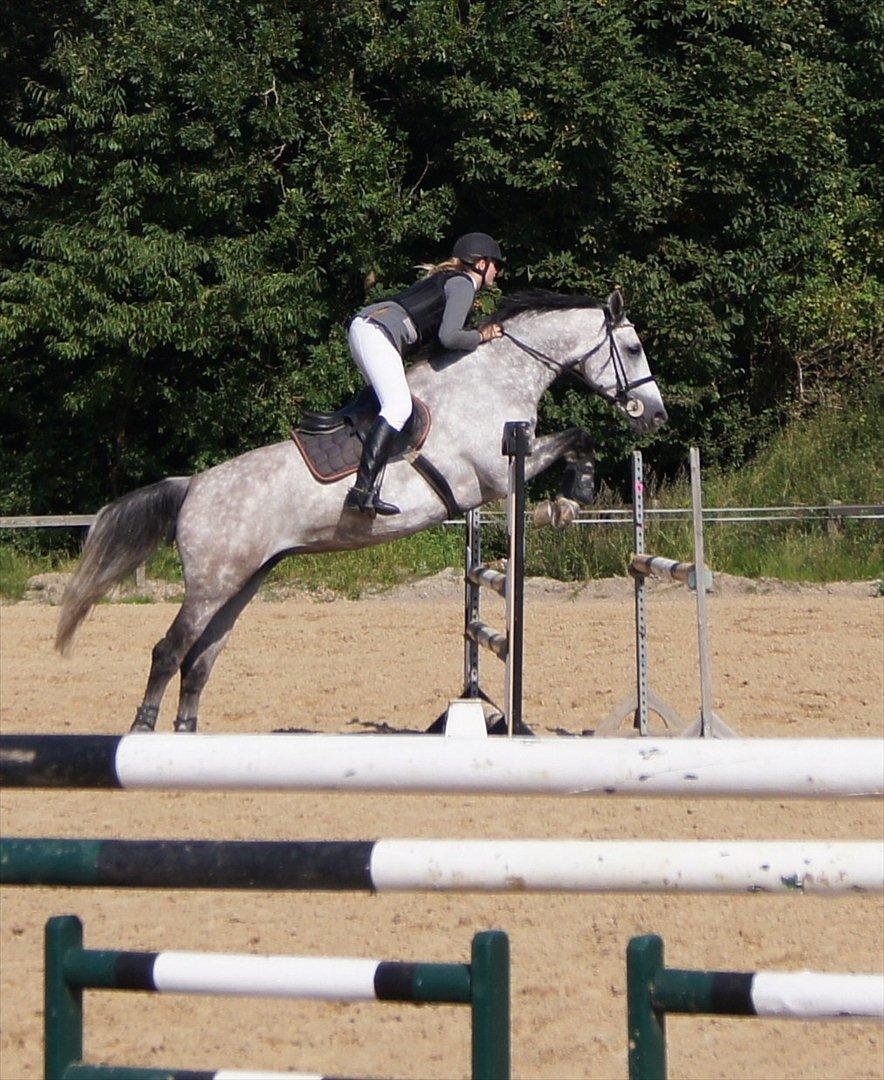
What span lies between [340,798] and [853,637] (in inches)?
203

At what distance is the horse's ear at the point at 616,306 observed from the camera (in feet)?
23.7

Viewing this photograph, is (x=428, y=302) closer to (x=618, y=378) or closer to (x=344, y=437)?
(x=344, y=437)

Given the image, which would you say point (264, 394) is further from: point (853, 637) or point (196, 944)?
point (196, 944)

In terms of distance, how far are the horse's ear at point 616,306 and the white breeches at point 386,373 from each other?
1.20 metres

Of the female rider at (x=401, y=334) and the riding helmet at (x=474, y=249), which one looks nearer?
the female rider at (x=401, y=334)

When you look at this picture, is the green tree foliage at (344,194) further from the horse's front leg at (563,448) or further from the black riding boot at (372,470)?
the black riding boot at (372,470)

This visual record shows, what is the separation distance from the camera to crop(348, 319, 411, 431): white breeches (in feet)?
21.6

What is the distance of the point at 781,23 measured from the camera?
18688 millimetres

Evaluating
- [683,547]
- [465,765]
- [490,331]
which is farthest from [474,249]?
[683,547]

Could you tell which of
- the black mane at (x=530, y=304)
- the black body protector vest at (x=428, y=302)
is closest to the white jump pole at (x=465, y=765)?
the black body protector vest at (x=428, y=302)

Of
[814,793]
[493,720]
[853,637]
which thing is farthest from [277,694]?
[814,793]

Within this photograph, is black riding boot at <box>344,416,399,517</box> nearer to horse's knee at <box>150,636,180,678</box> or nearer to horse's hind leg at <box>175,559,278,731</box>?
horse's hind leg at <box>175,559,278,731</box>

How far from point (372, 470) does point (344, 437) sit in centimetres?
33

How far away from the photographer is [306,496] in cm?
667
